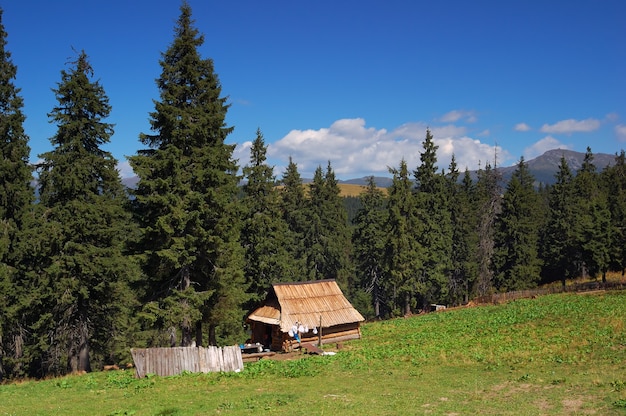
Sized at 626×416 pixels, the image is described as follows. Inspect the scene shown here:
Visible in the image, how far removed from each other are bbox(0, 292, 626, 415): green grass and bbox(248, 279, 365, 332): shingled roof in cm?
478

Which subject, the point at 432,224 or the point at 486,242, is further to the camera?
the point at 486,242

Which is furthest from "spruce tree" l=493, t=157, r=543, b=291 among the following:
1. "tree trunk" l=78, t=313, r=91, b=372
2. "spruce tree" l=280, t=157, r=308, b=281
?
"tree trunk" l=78, t=313, r=91, b=372

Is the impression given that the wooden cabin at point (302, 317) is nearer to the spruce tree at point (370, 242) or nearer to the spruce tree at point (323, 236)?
the spruce tree at point (323, 236)

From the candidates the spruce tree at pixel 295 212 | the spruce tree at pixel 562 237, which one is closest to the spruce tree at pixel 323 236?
the spruce tree at pixel 295 212

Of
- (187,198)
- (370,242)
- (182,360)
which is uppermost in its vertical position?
(187,198)

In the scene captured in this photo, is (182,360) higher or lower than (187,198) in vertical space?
lower

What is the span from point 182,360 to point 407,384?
10125mm

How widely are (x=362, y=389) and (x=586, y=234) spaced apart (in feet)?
178

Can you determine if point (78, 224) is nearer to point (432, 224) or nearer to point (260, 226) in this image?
point (260, 226)

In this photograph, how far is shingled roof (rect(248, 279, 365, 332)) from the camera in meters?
33.6

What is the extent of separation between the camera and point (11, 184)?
26.3 metres

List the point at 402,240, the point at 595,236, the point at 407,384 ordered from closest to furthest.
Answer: the point at 407,384 < the point at 402,240 < the point at 595,236

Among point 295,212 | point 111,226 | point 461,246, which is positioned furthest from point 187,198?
point 461,246

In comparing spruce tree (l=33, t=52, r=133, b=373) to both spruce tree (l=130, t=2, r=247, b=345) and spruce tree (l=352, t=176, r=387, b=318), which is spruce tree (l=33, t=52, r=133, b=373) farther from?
spruce tree (l=352, t=176, r=387, b=318)
